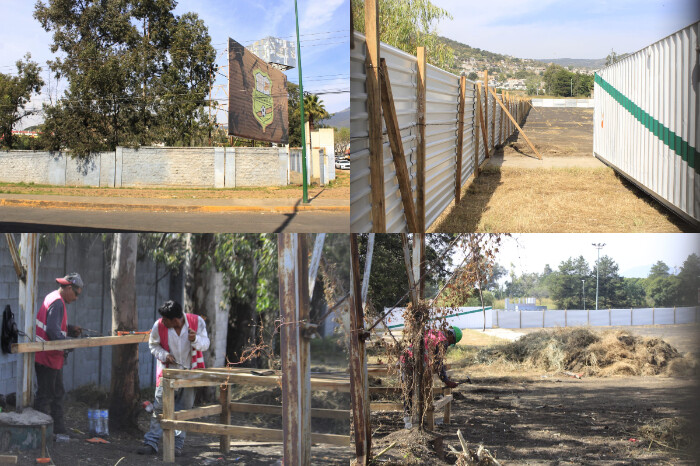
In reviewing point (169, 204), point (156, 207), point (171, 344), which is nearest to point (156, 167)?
point (169, 204)

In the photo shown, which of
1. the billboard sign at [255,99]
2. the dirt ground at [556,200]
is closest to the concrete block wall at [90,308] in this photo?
the dirt ground at [556,200]

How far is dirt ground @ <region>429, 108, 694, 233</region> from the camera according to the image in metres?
5.26

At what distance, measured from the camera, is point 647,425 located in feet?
17.0

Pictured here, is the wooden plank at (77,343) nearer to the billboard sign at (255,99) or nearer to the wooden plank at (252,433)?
the wooden plank at (252,433)

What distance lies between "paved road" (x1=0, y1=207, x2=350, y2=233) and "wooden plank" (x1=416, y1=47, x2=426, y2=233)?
8.54ft

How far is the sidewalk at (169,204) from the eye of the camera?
8133 millimetres

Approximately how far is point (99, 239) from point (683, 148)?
16.7ft

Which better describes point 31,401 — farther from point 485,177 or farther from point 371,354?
point 485,177

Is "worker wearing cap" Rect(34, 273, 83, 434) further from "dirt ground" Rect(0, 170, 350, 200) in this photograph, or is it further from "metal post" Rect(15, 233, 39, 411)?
"dirt ground" Rect(0, 170, 350, 200)

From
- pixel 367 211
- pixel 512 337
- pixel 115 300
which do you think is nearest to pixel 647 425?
pixel 512 337

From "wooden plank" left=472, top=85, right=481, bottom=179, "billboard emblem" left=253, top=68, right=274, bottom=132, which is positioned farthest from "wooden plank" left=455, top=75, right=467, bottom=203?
"billboard emblem" left=253, top=68, right=274, bottom=132

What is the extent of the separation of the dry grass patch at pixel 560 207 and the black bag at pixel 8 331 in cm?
386

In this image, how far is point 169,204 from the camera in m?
9.41

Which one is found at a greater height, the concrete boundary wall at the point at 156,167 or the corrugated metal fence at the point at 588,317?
the concrete boundary wall at the point at 156,167
